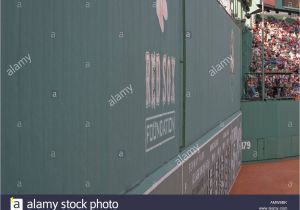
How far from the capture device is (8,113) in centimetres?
346

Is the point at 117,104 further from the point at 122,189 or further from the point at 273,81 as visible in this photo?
the point at 273,81

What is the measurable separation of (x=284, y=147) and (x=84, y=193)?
18382 millimetres

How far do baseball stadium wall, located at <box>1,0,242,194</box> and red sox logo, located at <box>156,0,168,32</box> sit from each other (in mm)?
27

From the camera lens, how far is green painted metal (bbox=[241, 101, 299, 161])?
785 inches

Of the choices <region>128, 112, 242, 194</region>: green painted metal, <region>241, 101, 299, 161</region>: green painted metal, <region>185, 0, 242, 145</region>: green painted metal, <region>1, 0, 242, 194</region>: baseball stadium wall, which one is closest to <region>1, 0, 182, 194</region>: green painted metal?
<region>1, 0, 242, 194</region>: baseball stadium wall

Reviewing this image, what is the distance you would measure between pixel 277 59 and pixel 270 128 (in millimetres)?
13861

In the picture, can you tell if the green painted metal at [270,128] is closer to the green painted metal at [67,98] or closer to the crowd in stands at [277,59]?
the crowd in stands at [277,59]

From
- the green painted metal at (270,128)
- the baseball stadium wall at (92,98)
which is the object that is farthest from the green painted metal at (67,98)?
the green painted metal at (270,128)

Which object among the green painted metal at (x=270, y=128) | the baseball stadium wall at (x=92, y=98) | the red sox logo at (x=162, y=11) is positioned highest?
the red sox logo at (x=162, y=11)

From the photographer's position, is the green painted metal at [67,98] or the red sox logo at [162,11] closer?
the green painted metal at [67,98]

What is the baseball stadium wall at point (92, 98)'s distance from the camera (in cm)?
350

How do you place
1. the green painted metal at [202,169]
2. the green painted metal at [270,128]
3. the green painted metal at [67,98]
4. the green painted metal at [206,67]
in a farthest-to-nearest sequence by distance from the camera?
the green painted metal at [270,128] → the green painted metal at [206,67] → the green painted metal at [202,169] → the green painted metal at [67,98]

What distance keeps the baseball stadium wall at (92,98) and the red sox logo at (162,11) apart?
3cm

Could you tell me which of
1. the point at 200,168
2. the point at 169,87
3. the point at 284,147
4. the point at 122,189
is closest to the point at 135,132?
the point at 122,189
